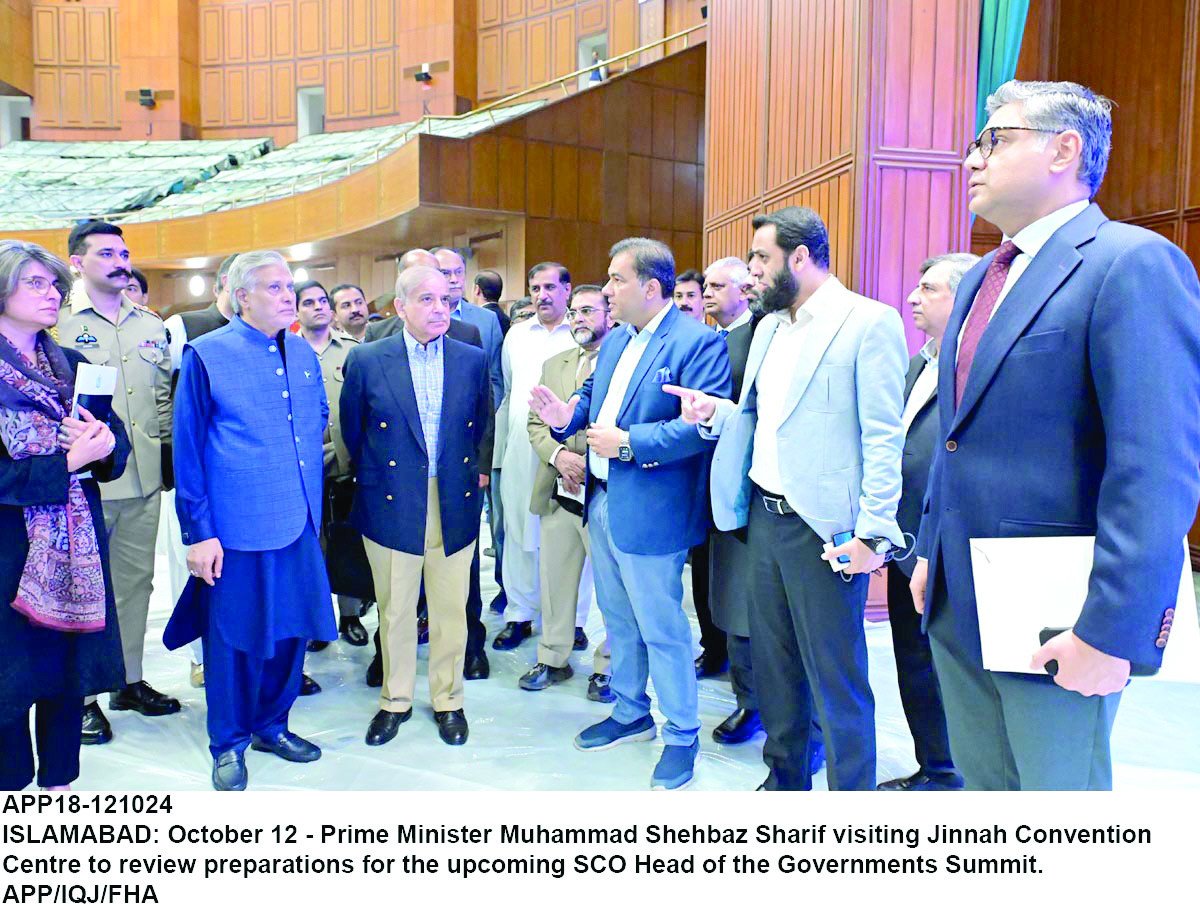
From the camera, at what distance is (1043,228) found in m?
1.30

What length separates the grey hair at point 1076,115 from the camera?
125 cm

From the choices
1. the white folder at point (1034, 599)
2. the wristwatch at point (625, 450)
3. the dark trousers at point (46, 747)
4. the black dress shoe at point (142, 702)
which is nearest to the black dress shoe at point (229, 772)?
the dark trousers at point (46, 747)

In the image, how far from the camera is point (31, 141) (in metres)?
15.7

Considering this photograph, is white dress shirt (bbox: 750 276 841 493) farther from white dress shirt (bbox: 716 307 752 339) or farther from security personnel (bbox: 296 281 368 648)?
security personnel (bbox: 296 281 368 648)

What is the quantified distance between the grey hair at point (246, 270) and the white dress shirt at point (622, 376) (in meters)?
0.98

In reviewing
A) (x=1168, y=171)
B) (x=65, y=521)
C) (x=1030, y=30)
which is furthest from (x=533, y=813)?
(x=1030, y=30)

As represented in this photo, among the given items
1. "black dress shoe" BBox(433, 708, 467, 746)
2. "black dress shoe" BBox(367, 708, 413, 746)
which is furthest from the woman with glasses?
"black dress shoe" BBox(433, 708, 467, 746)

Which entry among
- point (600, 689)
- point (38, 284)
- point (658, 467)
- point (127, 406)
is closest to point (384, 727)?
point (600, 689)

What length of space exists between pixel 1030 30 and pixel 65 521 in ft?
22.9

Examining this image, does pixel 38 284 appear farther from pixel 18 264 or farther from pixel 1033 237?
pixel 1033 237

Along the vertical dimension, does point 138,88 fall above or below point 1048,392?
above

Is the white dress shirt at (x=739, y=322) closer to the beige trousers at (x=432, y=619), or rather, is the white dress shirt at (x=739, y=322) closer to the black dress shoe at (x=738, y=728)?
the beige trousers at (x=432, y=619)

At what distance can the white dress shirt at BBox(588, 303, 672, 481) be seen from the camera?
2570mm

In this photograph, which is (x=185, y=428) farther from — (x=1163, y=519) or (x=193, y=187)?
(x=193, y=187)
